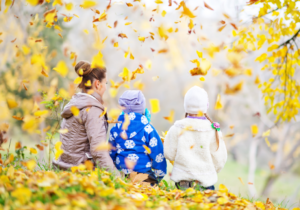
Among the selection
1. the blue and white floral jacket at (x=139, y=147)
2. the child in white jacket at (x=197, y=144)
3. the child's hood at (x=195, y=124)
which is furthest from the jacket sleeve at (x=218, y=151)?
the blue and white floral jacket at (x=139, y=147)

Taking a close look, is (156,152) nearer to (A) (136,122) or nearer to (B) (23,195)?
(A) (136,122)

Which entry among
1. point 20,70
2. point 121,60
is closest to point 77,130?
point 20,70

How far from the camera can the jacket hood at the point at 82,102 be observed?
2166 mm

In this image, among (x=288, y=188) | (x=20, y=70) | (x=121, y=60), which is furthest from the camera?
(x=121, y=60)

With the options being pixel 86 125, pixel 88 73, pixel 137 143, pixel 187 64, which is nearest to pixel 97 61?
pixel 88 73

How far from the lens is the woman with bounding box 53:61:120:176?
7.05ft

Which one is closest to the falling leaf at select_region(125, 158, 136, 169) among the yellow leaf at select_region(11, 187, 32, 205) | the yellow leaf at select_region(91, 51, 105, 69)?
the yellow leaf at select_region(91, 51, 105, 69)

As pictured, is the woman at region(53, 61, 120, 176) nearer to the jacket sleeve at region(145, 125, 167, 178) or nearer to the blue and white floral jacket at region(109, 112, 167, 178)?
the blue and white floral jacket at region(109, 112, 167, 178)

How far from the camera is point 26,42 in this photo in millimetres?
6332

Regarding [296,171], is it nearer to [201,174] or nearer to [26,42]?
[201,174]

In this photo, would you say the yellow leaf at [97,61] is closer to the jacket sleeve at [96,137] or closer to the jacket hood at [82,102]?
the jacket hood at [82,102]

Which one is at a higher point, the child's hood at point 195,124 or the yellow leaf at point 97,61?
the yellow leaf at point 97,61

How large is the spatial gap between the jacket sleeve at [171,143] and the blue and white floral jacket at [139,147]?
10cm

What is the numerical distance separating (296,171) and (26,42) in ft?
40.8
